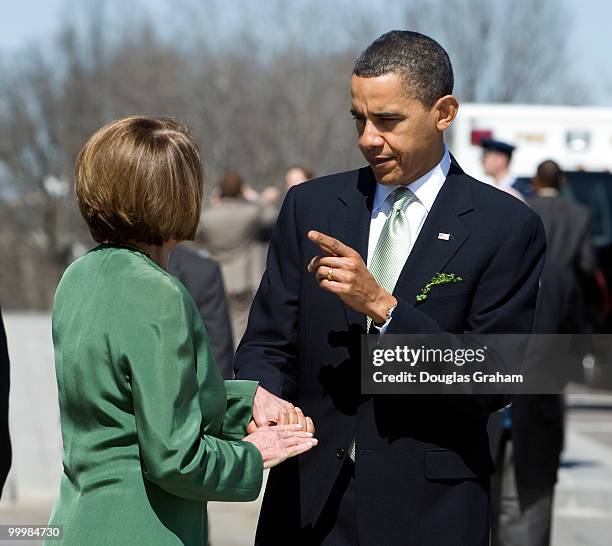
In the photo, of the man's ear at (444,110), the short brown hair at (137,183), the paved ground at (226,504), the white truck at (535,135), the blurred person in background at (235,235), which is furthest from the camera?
the white truck at (535,135)

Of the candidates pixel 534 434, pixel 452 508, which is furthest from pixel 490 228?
pixel 534 434

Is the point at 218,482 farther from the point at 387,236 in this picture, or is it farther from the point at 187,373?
the point at 387,236

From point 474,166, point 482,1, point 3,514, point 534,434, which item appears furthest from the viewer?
point 482,1

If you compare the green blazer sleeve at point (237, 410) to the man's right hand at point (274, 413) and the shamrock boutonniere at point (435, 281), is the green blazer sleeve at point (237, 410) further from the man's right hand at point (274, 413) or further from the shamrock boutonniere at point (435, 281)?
the shamrock boutonniere at point (435, 281)

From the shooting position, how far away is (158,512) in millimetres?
3059

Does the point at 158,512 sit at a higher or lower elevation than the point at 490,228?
lower

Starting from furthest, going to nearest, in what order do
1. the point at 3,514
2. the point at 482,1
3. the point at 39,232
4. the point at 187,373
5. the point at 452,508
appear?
the point at 482,1, the point at 39,232, the point at 3,514, the point at 452,508, the point at 187,373

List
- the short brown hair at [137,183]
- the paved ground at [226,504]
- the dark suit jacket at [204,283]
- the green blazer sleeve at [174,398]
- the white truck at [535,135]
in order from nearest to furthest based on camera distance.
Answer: the green blazer sleeve at [174,398], the short brown hair at [137,183], the dark suit jacket at [204,283], the paved ground at [226,504], the white truck at [535,135]

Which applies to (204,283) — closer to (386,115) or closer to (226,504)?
(226,504)

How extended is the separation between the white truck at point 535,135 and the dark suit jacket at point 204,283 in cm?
584

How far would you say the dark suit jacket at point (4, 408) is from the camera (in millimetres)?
3443

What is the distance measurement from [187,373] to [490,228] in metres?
1.06

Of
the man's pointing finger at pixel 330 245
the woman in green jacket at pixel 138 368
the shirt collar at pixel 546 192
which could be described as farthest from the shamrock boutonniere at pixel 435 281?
the shirt collar at pixel 546 192

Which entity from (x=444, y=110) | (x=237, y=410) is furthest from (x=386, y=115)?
(x=237, y=410)
